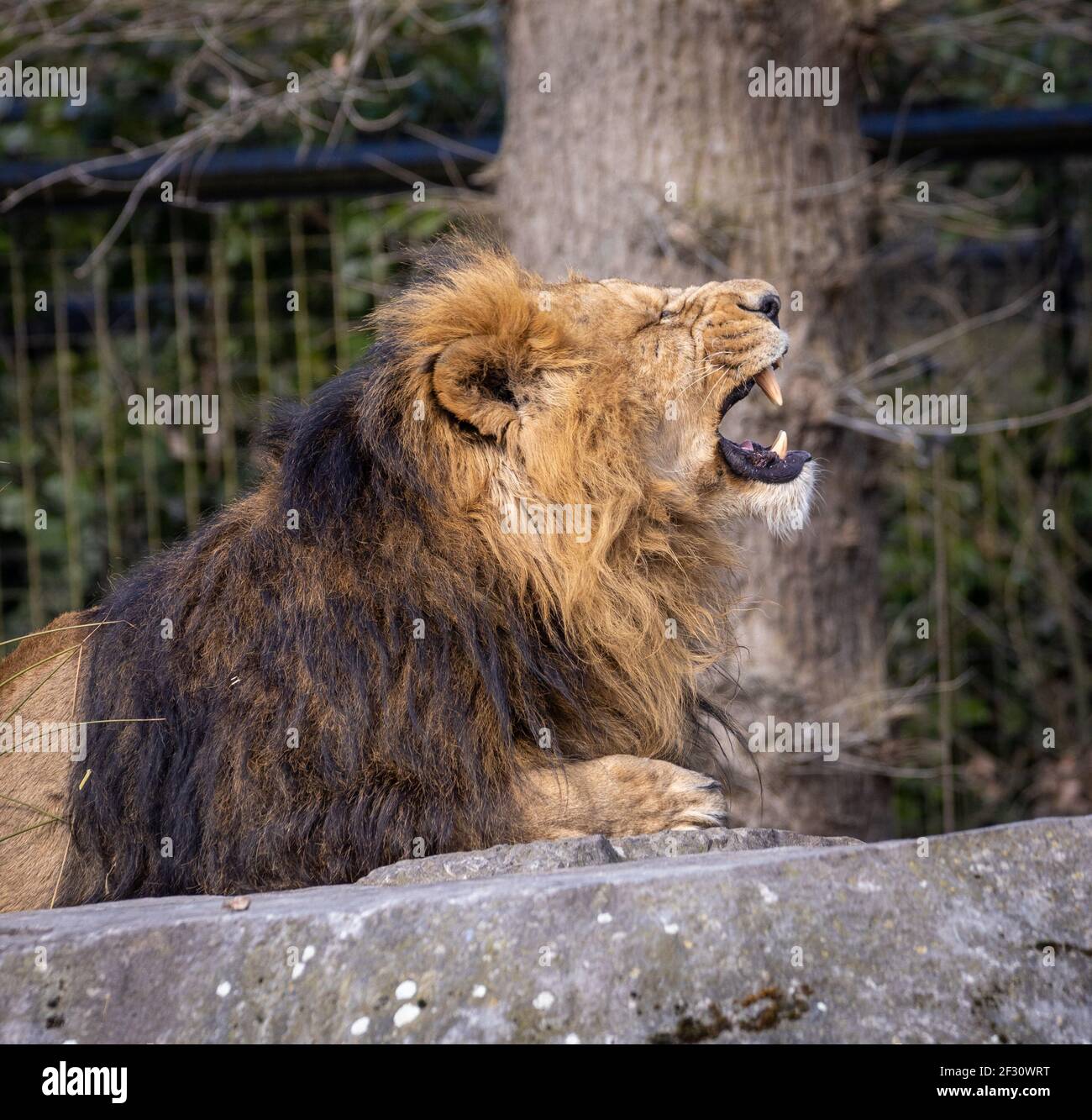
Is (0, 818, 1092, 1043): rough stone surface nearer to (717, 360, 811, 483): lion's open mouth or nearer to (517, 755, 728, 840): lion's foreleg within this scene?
(517, 755, 728, 840): lion's foreleg

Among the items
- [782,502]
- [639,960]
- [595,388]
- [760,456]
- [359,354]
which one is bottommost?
[639,960]

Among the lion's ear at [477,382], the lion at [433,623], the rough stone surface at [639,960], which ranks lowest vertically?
the rough stone surface at [639,960]

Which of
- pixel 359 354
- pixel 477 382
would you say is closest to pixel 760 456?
pixel 477 382

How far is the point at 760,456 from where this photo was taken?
3732 millimetres

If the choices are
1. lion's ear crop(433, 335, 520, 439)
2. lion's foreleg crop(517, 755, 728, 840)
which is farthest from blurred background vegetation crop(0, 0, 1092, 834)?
lion's foreleg crop(517, 755, 728, 840)

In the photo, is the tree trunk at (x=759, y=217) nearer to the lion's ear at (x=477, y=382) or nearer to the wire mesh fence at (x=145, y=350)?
the wire mesh fence at (x=145, y=350)

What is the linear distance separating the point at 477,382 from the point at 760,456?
79 cm

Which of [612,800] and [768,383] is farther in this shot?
[768,383]

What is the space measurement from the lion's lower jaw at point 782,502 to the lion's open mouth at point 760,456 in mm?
18

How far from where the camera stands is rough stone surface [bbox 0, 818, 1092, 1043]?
2146 mm

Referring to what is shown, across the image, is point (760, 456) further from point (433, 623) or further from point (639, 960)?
point (639, 960)

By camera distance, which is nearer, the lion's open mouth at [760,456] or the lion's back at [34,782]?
the lion's back at [34,782]

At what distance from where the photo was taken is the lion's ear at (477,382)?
3283 mm

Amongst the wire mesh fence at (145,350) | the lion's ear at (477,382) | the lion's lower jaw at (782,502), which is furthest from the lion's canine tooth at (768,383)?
the wire mesh fence at (145,350)
